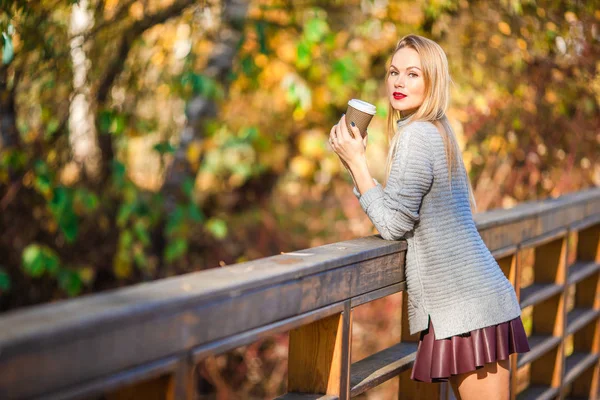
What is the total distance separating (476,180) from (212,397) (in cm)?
328

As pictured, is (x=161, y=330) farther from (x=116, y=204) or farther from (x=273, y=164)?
(x=273, y=164)

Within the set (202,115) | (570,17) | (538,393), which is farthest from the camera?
(202,115)

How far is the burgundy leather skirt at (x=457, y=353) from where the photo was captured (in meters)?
2.46

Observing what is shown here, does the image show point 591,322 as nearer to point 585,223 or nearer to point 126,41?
point 585,223

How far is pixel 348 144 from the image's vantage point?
2.48 m

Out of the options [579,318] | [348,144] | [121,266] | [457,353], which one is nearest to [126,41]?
[121,266]

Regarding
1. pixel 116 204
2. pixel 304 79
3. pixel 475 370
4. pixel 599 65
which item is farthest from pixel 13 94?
pixel 599 65

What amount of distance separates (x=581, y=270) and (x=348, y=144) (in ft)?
7.13

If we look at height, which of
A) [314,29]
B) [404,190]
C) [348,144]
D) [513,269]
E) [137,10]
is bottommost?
[513,269]

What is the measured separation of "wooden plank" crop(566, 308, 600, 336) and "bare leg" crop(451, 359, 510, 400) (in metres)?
1.42

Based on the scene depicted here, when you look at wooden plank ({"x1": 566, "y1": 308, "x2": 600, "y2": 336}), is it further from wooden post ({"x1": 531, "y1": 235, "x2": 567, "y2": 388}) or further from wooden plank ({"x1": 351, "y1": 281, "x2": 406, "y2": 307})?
wooden plank ({"x1": 351, "y1": 281, "x2": 406, "y2": 307})

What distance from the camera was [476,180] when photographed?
7.14m

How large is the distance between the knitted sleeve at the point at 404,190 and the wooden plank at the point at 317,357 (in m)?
0.38

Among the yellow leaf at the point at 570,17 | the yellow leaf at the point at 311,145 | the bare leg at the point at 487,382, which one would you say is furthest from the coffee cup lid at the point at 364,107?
the yellow leaf at the point at 311,145
